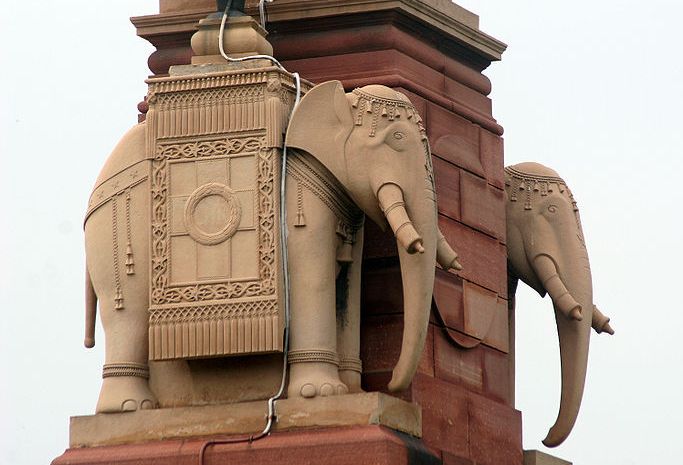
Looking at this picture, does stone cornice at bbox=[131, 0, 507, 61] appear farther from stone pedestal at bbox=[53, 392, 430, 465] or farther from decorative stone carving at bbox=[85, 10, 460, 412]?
stone pedestal at bbox=[53, 392, 430, 465]

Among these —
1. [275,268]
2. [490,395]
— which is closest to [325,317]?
[275,268]

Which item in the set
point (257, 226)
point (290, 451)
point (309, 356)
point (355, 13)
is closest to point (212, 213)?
point (257, 226)

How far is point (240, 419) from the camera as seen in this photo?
22.3 m

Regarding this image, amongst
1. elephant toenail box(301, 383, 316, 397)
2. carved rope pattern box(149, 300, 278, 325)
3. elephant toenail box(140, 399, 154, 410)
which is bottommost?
elephant toenail box(301, 383, 316, 397)

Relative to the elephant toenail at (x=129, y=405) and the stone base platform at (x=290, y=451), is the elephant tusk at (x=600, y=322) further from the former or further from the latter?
the elephant toenail at (x=129, y=405)

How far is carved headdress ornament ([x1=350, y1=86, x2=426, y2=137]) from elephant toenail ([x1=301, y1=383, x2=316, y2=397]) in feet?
5.87

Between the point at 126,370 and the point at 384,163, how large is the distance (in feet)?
7.56

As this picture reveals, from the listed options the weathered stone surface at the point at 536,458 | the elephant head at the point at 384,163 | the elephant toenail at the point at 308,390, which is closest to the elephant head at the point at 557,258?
the weathered stone surface at the point at 536,458

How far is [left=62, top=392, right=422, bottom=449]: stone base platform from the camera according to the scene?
22.0m

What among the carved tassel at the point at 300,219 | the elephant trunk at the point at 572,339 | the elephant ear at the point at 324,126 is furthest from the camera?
the elephant trunk at the point at 572,339

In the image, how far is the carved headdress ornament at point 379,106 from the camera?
73.8 ft

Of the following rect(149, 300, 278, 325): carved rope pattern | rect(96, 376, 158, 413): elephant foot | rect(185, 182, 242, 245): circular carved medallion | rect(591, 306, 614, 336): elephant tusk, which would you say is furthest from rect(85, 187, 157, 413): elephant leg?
rect(591, 306, 614, 336): elephant tusk

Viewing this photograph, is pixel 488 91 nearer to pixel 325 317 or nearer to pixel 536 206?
pixel 536 206

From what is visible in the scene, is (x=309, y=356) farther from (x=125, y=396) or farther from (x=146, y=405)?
(x=125, y=396)
